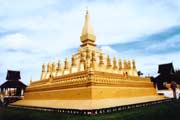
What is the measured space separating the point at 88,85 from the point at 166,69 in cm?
2153

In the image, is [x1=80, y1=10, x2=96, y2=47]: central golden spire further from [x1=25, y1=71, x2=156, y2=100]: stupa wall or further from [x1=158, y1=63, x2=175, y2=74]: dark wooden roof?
[x1=158, y1=63, x2=175, y2=74]: dark wooden roof

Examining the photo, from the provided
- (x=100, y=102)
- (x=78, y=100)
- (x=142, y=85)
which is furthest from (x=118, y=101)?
(x=142, y=85)

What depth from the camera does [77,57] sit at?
27.8 meters

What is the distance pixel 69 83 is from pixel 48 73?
1016cm

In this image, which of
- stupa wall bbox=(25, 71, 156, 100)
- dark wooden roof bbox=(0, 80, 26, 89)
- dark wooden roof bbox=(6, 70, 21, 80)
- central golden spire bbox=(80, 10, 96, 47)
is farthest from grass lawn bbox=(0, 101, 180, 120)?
dark wooden roof bbox=(6, 70, 21, 80)

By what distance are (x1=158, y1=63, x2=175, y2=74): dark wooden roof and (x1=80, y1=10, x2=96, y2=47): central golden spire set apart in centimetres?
1401

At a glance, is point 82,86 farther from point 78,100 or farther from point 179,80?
point 179,80

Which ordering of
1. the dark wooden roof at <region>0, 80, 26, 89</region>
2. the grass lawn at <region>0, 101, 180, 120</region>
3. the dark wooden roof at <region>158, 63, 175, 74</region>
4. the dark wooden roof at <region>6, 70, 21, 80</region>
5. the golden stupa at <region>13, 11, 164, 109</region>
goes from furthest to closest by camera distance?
the dark wooden roof at <region>6, 70, 21, 80</region>, the dark wooden roof at <region>0, 80, 26, 89</region>, the dark wooden roof at <region>158, 63, 175, 74</region>, the golden stupa at <region>13, 11, 164, 109</region>, the grass lawn at <region>0, 101, 180, 120</region>

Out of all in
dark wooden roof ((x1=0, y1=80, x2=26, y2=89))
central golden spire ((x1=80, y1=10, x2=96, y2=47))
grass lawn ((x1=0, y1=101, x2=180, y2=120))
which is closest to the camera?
grass lawn ((x1=0, y1=101, x2=180, y2=120))

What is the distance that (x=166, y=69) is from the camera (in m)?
34.6

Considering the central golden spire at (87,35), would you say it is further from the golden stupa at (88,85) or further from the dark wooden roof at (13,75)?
the dark wooden roof at (13,75)

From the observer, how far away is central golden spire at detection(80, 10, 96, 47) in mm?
29672

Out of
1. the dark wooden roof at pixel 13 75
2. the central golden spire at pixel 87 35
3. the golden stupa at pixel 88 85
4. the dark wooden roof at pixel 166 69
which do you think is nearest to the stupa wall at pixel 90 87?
the golden stupa at pixel 88 85

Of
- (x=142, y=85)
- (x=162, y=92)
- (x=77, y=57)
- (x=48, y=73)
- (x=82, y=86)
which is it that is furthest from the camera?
(x=162, y=92)
